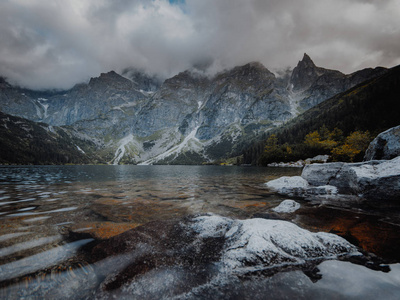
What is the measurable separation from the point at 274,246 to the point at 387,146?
20336mm

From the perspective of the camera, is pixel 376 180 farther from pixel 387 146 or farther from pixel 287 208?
pixel 387 146

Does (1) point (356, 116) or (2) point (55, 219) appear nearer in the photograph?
(2) point (55, 219)

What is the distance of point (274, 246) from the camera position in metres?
5.38

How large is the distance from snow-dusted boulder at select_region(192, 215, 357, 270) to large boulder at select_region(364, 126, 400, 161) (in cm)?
1723

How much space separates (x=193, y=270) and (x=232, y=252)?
1336 mm

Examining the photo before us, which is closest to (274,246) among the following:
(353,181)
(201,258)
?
(201,258)

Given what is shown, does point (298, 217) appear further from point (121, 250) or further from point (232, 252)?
point (121, 250)

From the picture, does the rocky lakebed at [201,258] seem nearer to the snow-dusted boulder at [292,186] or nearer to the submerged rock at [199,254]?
the submerged rock at [199,254]

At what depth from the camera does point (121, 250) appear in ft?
18.9

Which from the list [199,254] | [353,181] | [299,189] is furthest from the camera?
[299,189]

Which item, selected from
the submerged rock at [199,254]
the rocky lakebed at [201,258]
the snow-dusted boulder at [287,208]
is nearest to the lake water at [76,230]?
the rocky lakebed at [201,258]

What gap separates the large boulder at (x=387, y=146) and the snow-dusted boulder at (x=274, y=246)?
17228 millimetres

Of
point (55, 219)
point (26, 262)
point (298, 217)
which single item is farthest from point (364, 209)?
point (55, 219)

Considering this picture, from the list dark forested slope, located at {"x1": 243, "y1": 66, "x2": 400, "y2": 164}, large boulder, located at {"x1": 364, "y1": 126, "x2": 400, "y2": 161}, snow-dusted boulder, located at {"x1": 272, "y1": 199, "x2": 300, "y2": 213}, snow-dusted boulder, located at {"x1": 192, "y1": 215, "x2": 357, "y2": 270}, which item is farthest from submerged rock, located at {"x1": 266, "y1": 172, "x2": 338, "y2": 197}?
dark forested slope, located at {"x1": 243, "y1": 66, "x2": 400, "y2": 164}
